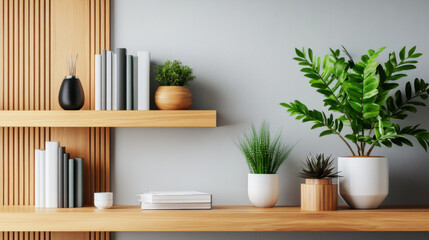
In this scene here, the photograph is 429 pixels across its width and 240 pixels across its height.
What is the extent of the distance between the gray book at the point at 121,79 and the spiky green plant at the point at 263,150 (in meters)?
0.66

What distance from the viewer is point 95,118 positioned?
103 inches

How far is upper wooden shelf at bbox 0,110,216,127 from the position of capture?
103 inches

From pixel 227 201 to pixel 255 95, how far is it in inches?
23.4

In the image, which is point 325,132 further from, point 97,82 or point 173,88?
point 97,82

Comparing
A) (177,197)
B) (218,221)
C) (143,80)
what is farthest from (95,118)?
(218,221)

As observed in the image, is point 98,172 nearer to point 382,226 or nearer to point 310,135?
point 310,135

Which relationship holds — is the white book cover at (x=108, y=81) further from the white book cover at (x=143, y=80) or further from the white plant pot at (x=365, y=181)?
the white plant pot at (x=365, y=181)

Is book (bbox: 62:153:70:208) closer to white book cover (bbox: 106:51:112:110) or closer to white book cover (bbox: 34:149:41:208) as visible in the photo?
white book cover (bbox: 34:149:41:208)

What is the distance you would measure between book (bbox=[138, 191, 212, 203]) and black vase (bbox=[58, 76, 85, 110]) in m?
0.58

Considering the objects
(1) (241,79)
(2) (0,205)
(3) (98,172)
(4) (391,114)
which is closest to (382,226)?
(4) (391,114)

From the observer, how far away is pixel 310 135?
287 cm

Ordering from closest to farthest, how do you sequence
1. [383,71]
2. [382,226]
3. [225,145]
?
[382,226], [383,71], [225,145]

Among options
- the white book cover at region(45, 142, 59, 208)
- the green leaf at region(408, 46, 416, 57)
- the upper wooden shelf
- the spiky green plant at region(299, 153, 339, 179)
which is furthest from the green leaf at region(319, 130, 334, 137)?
the white book cover at region(45, 142, 59, 208)

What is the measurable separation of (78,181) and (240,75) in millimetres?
1020
